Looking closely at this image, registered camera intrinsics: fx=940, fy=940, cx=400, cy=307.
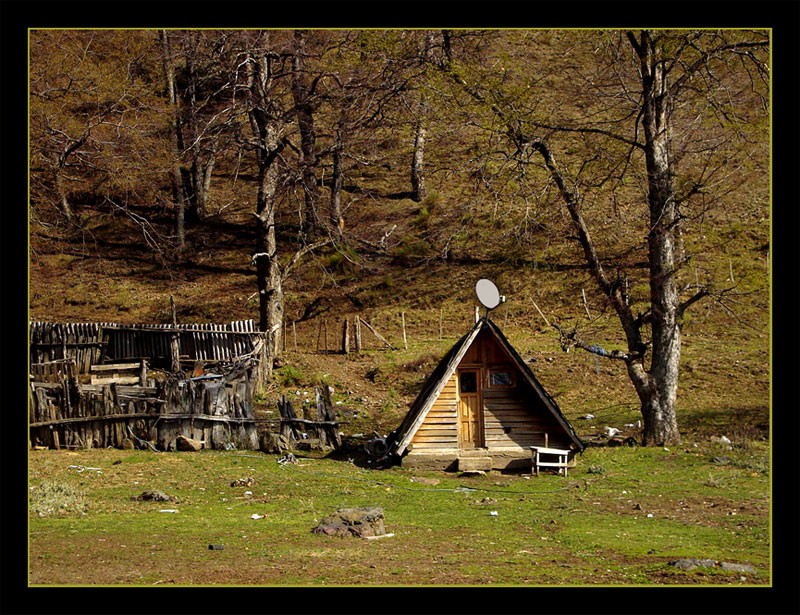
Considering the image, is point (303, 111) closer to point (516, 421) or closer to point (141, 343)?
point (141, 343)

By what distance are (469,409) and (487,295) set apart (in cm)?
262

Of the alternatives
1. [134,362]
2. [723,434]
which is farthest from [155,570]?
[134,362]

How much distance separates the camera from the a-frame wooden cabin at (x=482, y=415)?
20359 millimetres

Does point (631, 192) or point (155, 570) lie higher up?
point (631, 192)

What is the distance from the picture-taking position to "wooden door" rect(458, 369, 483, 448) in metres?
20.9

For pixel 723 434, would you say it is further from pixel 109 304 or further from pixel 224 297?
pixel 109 304

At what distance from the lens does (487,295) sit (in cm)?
2056

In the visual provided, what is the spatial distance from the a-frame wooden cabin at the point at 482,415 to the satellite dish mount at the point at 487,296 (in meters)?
0.35

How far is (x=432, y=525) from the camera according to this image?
15141 mm

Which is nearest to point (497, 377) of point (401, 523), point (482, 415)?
point (482, 415)

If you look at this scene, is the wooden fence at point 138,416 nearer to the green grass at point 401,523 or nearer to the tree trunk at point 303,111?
the green grass at point 401,523

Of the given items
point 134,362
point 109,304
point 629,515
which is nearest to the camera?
point 629,515

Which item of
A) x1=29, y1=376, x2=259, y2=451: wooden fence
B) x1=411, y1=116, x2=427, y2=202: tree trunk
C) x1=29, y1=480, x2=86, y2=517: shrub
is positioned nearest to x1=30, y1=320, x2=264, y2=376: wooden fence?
x1=29, y1=376, x2=259, y2=451: wooden fence

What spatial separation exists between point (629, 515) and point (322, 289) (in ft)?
97.6
